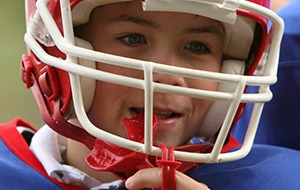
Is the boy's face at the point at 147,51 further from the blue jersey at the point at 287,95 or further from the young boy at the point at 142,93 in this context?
the blue jersey at the point at 287,95

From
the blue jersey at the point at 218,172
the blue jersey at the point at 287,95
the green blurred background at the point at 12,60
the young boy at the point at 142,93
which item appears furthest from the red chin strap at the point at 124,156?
the green blurred background at the point at 12,60

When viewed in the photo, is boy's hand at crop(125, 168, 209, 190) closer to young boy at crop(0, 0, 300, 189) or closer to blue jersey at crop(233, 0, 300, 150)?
young boy at crop(0, 0, 300, 189)

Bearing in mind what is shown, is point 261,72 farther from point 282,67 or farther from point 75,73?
point 75,73

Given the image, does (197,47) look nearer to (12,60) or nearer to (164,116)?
(164,116)

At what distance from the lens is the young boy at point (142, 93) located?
93cm

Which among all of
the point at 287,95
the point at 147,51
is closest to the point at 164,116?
the point at 147,51

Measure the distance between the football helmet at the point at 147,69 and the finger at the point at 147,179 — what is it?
31 millimetres

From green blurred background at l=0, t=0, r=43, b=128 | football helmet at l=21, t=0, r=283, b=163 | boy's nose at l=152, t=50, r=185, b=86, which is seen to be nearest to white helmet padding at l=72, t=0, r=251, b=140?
football helmet at l=21, t=0, r=283, b=163

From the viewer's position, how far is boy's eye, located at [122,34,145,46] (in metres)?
1.06

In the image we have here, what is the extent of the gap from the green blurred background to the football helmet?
82.0 inches

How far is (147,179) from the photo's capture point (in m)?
0.93

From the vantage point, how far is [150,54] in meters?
1.04

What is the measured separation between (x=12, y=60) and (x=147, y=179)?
98.2 inches

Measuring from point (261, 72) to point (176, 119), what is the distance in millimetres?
202
